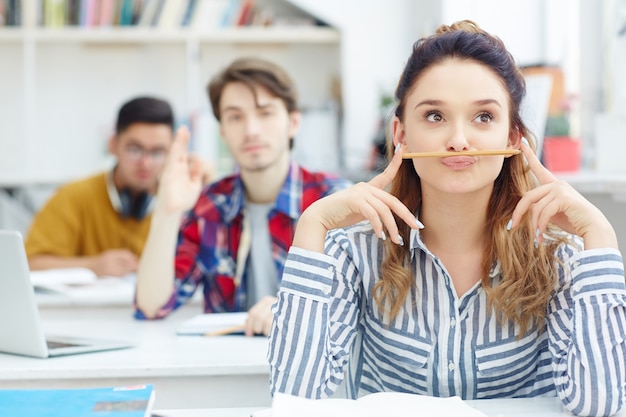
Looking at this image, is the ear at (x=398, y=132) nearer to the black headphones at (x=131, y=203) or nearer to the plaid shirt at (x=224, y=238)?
the plaid shirt at (x=224, y=238)

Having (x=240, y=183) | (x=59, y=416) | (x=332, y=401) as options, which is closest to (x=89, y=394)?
(x=59, y=416)

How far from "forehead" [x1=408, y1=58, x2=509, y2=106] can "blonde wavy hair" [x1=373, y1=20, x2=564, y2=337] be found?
0.04 feet

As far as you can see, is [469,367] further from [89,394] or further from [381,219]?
[89,394]

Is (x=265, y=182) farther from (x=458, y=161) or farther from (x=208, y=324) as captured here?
(x=458, y=161)

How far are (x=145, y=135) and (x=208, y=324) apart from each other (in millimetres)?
1436

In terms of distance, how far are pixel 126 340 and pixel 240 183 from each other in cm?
63

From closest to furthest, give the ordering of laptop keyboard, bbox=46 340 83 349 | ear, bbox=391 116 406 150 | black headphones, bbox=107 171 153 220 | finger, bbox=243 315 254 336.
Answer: ear, bbox=391 116 406 150 < laptop keyboard, bbox=46 340 83 349 < finger, bbox=243 315 254 336 < black headphones, bbox=107 171 153 220

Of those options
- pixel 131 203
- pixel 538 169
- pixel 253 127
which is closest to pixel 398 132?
pixel 538 169

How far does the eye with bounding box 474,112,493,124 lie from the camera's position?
1.24 metres

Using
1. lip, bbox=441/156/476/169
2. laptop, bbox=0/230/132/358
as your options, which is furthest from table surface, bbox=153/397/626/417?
laptop, bbox=0/230/132/358

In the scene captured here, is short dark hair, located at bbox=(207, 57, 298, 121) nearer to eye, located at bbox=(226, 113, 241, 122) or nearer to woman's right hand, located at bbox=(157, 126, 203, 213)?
eye, located at bbox=(226, 113, 241, 122)

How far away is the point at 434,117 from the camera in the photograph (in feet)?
4.11

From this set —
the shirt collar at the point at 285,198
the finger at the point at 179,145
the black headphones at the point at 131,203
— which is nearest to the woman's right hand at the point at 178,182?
the finger at the point at 179,145

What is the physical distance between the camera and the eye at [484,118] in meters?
1.24
